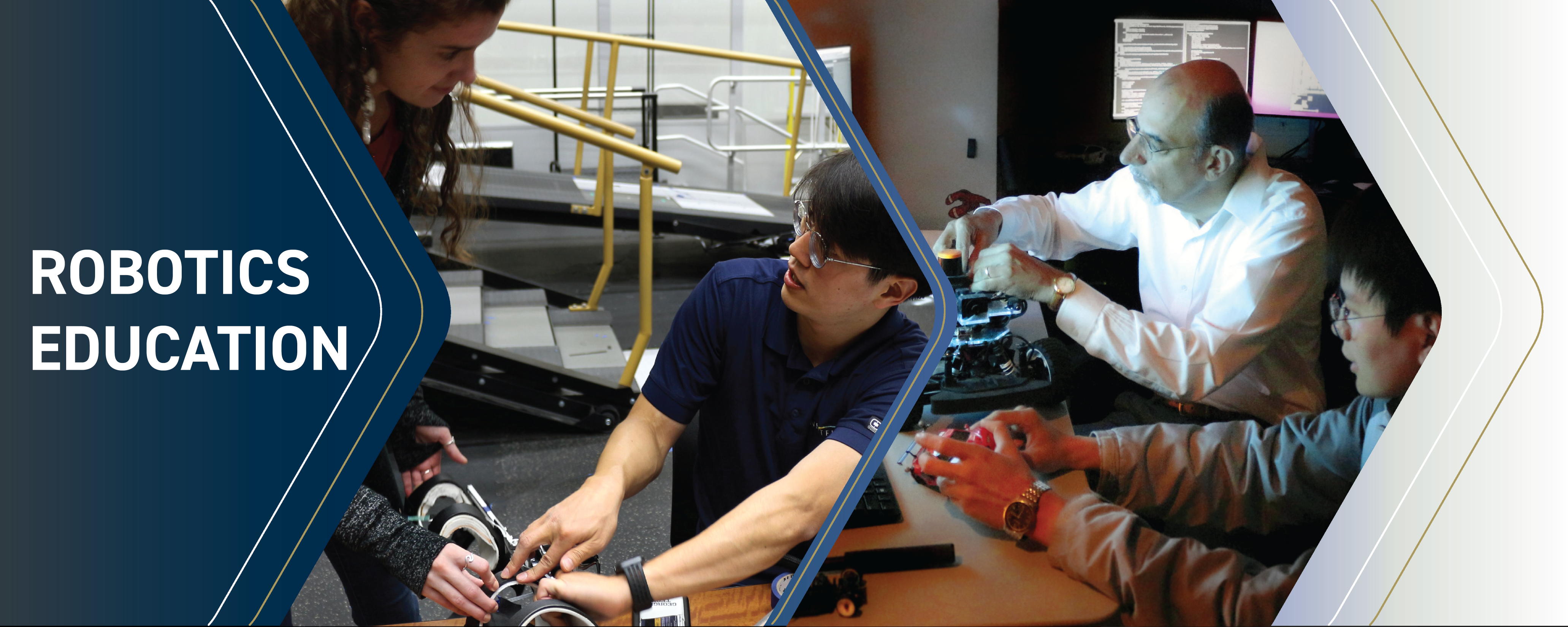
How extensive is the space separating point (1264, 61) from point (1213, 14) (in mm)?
75

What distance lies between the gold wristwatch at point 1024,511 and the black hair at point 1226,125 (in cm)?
38

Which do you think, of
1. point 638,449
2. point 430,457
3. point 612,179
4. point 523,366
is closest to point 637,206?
point 612,179

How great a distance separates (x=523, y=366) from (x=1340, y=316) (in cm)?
249

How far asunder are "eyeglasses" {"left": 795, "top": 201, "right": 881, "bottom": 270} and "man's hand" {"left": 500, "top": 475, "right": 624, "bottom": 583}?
15.4 inches

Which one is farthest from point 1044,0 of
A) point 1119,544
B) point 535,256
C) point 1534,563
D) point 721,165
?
point 721,165

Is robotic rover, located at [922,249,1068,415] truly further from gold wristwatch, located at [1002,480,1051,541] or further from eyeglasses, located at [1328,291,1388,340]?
eyeglasses, located at [1328,291,1388,340]

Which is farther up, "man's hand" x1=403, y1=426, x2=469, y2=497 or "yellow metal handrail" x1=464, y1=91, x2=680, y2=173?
"yellow metal handrail" x1=464, y1=91, x2=680, y2=173

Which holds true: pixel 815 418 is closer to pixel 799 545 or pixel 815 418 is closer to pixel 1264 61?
pixel 799 545

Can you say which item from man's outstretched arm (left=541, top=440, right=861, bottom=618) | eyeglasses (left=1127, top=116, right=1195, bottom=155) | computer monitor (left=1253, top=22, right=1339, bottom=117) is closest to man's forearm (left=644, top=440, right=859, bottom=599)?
man's outstretched arm (left=541, top=440, right=861, bottom=618)

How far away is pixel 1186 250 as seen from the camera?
984 mm

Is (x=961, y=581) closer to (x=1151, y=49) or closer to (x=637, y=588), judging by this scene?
(x=637, y=588)

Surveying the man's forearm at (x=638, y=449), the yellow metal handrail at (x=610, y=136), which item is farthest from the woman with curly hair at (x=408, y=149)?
the yellow metal handrail at (x=610, y=136)

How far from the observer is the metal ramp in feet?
9.95

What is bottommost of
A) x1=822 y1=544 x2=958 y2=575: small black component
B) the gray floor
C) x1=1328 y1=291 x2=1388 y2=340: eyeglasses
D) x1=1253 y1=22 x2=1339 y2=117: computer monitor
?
the gray floor
